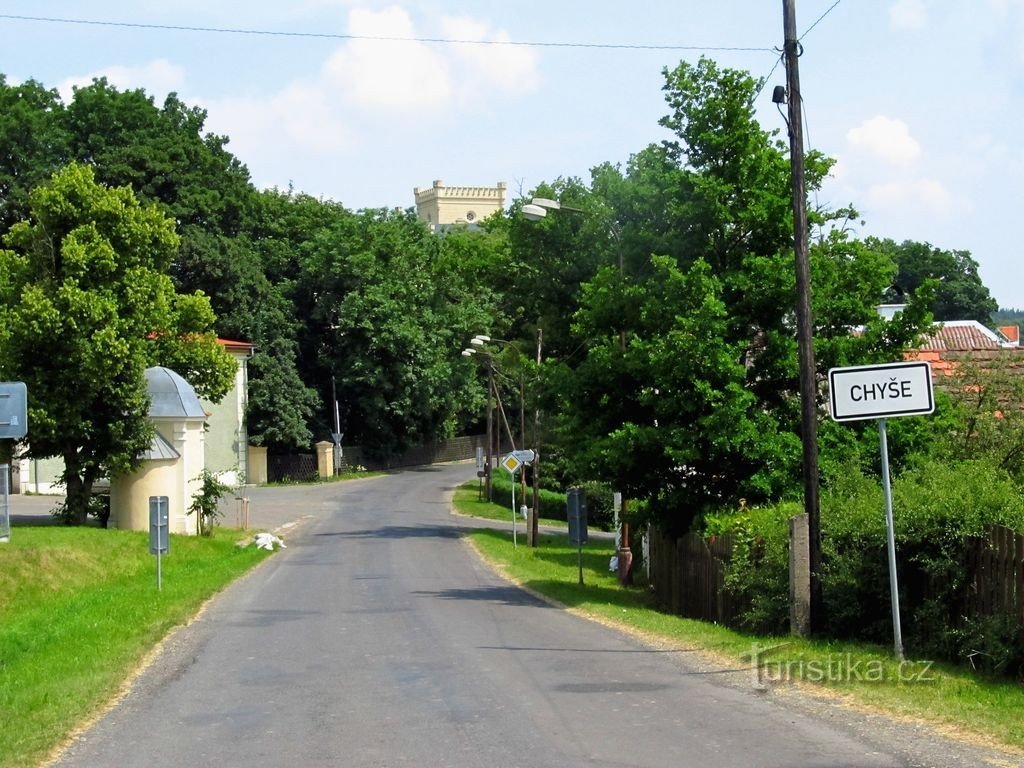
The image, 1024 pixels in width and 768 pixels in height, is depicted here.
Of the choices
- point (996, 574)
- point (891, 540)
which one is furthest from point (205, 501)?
point (996, 574)

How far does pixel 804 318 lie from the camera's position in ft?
51.4

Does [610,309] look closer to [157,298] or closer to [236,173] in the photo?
[157,298]

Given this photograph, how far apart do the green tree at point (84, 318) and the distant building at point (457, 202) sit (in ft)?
395

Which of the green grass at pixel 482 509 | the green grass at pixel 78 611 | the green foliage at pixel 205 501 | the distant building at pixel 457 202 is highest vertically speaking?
the distant building at pixel 457 202

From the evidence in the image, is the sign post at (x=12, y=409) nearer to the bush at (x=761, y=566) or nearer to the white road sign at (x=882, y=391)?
the bush at (x=761, y=566)

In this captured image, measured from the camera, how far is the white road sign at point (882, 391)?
1244 cm

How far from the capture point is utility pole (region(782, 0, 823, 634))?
49.8ft

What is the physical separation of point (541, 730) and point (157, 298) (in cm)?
3010

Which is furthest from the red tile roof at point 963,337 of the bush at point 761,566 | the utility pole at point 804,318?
the utility pole at point 804,318

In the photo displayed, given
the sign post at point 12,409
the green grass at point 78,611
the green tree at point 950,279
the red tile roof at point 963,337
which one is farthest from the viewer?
the green tree at point 950,279

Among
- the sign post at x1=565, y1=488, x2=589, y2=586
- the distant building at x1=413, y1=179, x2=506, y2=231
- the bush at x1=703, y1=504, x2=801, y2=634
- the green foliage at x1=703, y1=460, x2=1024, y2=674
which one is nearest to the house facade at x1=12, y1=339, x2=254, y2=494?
the sign post at x1=565, y1=488, x2=589, y2=586

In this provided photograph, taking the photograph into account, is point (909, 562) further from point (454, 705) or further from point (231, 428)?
point (231, 428)

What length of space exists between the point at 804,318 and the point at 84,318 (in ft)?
81.1

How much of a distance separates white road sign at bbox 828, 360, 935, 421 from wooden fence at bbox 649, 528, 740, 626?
6367mm
